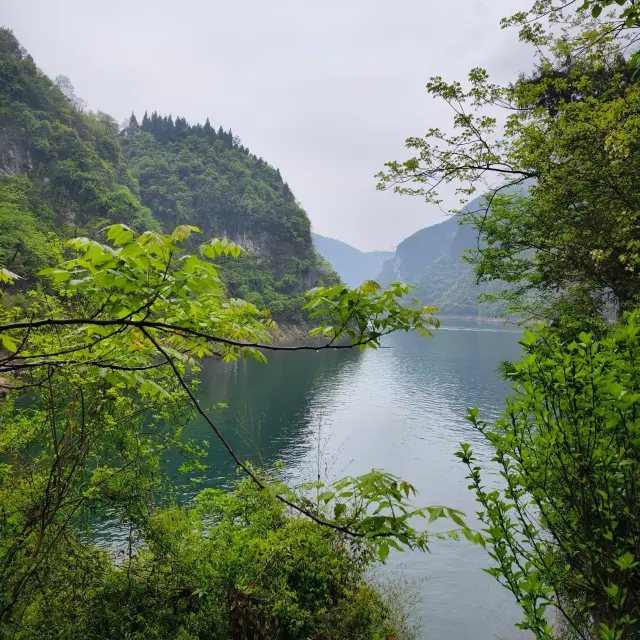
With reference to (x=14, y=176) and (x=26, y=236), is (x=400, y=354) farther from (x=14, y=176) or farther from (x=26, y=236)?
(x=14, y=176)

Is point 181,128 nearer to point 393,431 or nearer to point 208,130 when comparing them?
point 208,130

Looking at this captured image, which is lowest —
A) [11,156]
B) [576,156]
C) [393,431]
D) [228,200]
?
[393,431]

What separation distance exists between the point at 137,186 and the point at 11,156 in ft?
93.5

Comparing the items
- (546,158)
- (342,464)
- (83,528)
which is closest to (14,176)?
(342,464)

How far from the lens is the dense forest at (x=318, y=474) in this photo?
76.7 inches

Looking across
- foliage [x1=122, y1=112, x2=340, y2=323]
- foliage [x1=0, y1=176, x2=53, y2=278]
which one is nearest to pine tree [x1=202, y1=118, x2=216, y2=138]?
foliage [x1=122, y1=112, x2=340, y2=323]

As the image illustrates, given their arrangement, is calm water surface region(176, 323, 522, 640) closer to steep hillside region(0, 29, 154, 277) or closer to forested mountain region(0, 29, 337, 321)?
forested mountain region(0, 29, 337, 321)

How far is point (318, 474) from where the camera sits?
868 centimetres

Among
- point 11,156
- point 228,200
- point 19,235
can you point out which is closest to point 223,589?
point 19,235

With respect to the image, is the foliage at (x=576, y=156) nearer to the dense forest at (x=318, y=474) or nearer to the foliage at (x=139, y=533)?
the dense forest at (x=318, y=474)

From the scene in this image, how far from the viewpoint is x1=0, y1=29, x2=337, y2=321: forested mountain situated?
50906 mm

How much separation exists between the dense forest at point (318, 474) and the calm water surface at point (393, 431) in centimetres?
156

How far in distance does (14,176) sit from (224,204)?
155 ft

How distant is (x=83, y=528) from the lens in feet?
22.9
